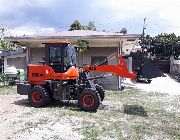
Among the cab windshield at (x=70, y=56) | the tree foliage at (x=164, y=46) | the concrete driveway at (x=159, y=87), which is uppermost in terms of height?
the tree foliage at (x=164, y=46)

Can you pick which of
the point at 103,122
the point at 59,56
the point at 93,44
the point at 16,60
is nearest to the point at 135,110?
the point at 103,122

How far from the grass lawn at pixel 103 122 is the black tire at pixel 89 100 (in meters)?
0.25

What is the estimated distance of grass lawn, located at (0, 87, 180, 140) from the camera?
840 centimetres

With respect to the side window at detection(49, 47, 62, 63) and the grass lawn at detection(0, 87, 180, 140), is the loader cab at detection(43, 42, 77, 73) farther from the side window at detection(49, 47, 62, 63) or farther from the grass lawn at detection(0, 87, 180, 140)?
the grass lawn at detection(0, 87, 180, 140)

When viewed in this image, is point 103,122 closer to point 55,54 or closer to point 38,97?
point 38,97

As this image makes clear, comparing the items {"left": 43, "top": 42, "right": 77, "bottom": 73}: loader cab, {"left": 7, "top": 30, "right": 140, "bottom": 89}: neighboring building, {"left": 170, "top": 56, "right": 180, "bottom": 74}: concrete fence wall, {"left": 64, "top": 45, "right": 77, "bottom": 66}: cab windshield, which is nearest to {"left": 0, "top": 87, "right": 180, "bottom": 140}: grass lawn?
{"left": 43, "top": 42, "right": 77, "bottom": 73}: loader cab

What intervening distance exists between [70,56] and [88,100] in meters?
2.00

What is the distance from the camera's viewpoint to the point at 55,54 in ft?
40.1

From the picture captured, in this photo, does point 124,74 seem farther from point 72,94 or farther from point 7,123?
point 7,123

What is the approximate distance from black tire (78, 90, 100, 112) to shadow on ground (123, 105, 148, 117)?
1245 millimetres

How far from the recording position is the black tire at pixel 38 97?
1216 centimetres

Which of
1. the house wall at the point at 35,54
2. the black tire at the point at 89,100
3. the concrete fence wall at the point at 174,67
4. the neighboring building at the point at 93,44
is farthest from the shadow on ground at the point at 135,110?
the concrete fence wall at the point at 174,67

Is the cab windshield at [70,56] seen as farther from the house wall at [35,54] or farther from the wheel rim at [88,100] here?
the house wall at [35,54]

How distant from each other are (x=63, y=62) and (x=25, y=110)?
7.70 feet
